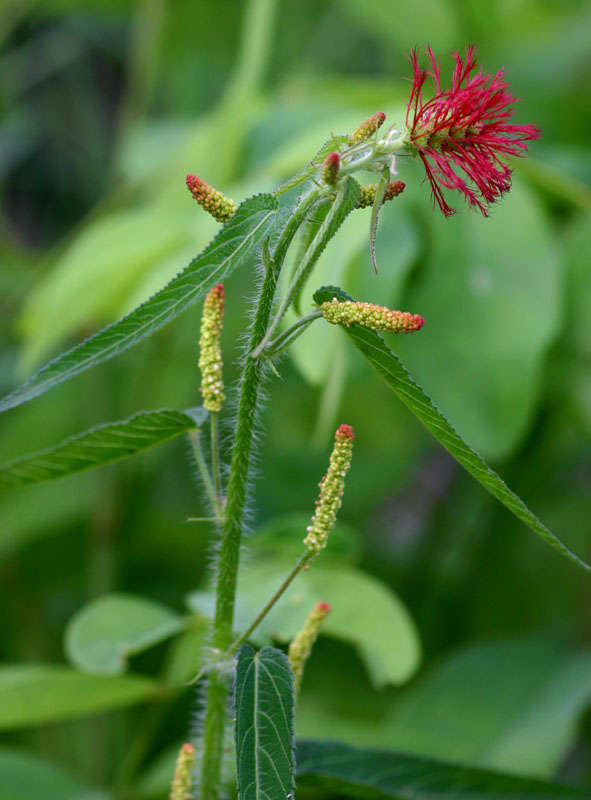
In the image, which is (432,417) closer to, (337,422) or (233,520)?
(233,520)

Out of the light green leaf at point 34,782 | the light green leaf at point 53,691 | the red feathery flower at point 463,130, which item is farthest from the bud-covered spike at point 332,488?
the light green leaf at point 34,782

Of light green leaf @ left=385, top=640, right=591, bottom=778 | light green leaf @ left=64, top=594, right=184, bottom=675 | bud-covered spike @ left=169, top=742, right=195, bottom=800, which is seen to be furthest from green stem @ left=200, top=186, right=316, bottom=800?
light green leaf @ left=385, top=640, right=591, bottom=778

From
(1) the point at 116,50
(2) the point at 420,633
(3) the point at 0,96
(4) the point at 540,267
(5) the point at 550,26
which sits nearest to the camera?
(4) the point at 540,267

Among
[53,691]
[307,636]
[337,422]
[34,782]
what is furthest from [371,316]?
[337,422]

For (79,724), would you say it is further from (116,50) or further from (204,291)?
(116,50)

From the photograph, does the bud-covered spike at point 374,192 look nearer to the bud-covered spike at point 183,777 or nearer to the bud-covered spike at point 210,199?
the bud-covered spike at point 210,199

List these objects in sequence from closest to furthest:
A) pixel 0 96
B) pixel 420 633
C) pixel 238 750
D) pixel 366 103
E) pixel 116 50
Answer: pixel 238 750
pixel 366 103
pixel 420 633
pixel 0 96
pixel 116 50

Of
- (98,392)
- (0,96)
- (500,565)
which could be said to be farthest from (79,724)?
(0,96)
